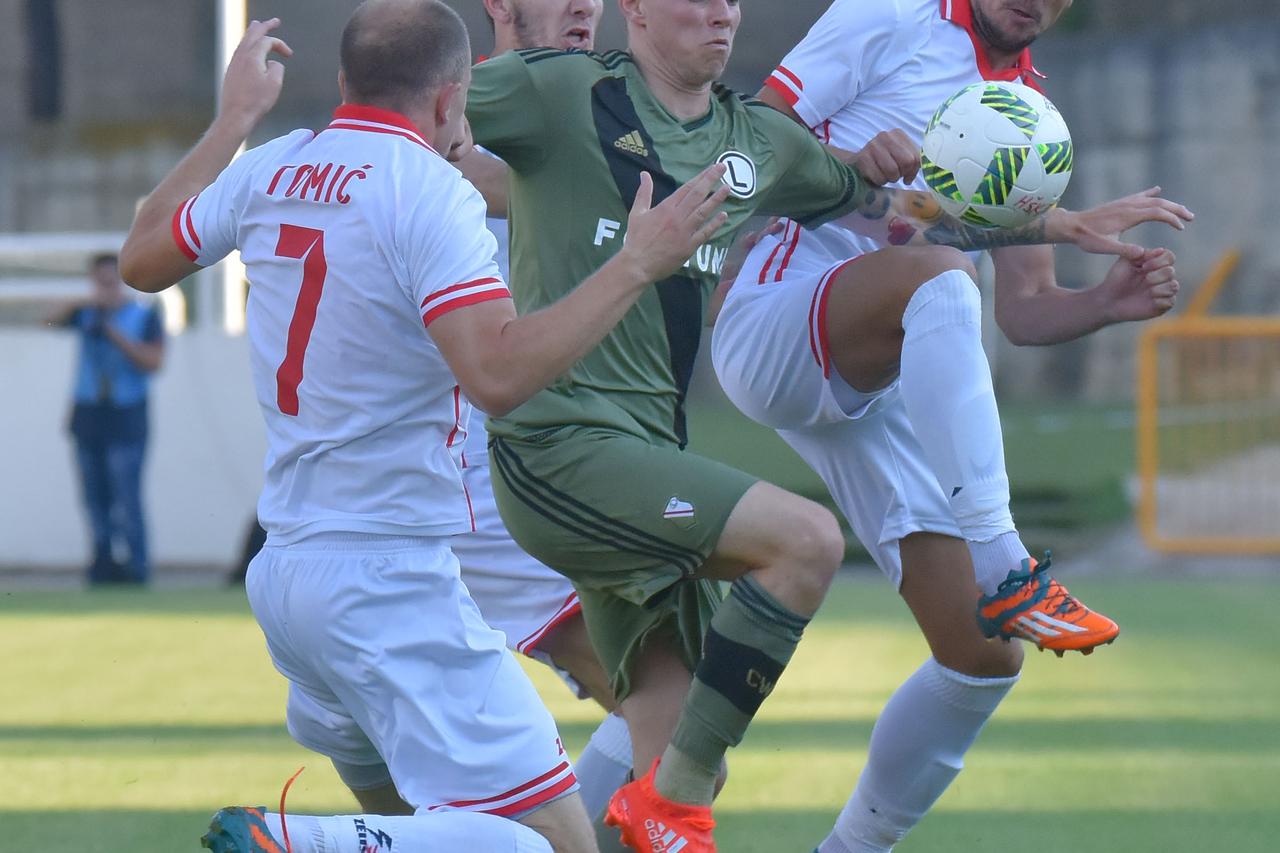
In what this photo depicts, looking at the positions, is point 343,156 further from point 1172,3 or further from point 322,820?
point 1172,3

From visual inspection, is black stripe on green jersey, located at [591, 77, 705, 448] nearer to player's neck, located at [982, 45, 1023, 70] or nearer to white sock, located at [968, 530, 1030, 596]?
white sock, located at [968, 530, 1030, 596]

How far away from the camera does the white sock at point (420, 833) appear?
3.01 meters

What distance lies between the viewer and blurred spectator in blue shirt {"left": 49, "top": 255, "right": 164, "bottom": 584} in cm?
1152

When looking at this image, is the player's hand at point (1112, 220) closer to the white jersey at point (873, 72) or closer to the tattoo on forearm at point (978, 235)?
the tattoo on forearm at point (978, 235)

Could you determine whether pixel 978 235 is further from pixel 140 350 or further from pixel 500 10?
pixel 140 350

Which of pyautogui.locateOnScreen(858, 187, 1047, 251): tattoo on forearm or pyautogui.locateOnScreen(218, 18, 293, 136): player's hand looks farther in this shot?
pyautogui.locateOnScreen(858, 187, 1047, 251): tattoo on forearm

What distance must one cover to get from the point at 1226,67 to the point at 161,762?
15.2 m

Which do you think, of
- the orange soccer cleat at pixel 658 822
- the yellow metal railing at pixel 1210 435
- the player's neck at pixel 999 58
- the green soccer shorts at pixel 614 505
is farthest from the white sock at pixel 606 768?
the yellow metal railing at pixel 1210 435

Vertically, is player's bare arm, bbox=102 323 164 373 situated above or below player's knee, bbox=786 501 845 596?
below

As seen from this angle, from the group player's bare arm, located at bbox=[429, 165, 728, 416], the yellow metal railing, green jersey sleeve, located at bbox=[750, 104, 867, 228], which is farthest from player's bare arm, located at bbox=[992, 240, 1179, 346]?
the yellow metal railing

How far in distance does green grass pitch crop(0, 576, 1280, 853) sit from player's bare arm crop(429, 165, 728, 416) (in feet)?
7.36

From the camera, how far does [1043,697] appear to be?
25.2 feet

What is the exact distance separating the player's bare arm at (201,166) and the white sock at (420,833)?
111 cm

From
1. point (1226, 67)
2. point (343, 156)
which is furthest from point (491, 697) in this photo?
point (1226, 67)
